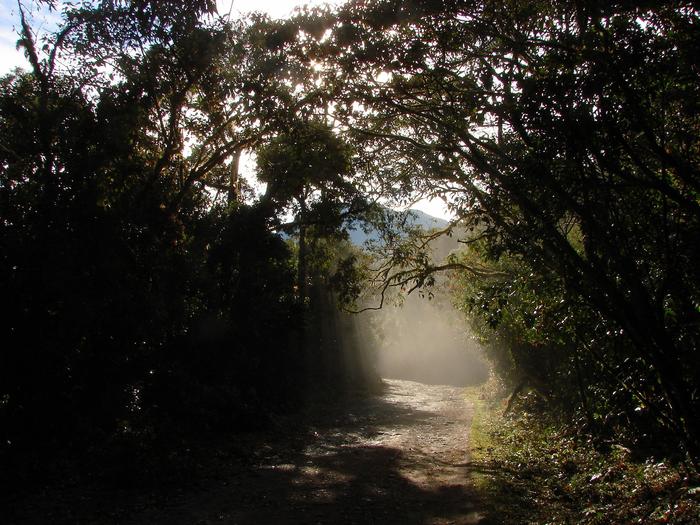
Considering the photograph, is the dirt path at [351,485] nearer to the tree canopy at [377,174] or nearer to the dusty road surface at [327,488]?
the dusty road surface at [327,488]

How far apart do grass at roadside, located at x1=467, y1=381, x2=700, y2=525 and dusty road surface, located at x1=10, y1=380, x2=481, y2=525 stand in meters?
0.58

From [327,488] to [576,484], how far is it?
4.23m

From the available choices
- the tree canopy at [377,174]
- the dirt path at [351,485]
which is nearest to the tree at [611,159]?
the tree canopy at [377,174]

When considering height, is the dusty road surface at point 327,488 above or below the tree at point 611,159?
below

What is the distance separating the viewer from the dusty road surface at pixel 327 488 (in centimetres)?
756

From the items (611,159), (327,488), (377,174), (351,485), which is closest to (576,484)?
(351,485)

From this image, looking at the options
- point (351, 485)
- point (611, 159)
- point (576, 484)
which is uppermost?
point (611, 159)

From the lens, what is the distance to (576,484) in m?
8.98

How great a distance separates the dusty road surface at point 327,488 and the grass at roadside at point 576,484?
0.58 m

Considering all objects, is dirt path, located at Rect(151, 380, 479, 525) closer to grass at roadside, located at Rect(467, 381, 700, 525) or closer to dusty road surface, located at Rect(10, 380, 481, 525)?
dusty road surface, located at Rect(10, 380, 481, 525)

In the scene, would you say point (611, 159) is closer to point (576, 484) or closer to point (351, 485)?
point (576, 484)

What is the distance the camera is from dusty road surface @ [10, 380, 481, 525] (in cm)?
756

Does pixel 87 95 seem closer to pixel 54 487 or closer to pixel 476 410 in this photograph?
pixel 54 487

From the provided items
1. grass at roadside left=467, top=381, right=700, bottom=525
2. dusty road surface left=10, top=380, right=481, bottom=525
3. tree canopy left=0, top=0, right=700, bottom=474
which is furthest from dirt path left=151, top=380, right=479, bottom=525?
tree canopy left=0, top=0, right=700, bottom=474
